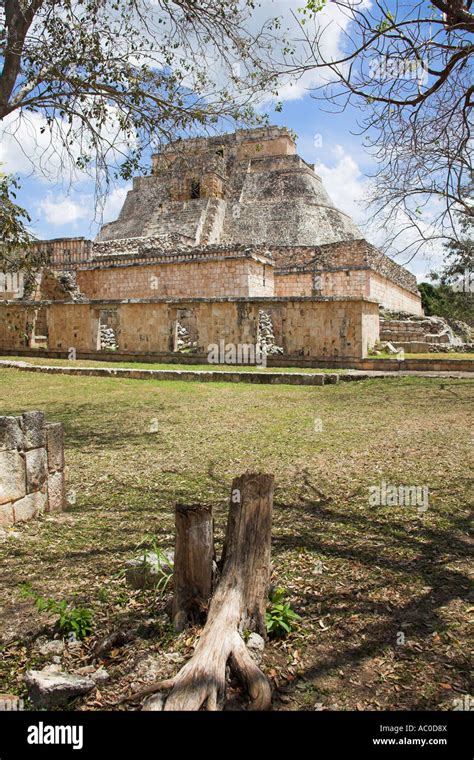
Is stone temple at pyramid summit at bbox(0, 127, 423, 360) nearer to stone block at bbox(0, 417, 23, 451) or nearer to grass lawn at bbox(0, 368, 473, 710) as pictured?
grass lawn at bbox(0, 368, 473, 710)

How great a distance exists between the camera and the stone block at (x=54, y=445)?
14.3 feet

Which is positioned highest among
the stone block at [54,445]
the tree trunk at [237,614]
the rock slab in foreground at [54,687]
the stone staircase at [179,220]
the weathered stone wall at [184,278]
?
the stone staircase at [179,220]

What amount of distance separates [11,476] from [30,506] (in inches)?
13.0

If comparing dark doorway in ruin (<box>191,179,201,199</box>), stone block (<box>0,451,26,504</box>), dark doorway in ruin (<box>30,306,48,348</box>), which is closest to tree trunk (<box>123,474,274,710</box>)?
stone block (<box>0,451,26,504</box>)

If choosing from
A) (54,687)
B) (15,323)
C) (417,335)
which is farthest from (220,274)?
(54,687)

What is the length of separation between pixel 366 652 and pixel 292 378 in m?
10.7

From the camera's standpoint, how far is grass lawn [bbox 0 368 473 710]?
2479 mm

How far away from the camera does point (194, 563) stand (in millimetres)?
2781

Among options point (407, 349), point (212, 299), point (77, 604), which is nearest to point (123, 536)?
point (77, 604)

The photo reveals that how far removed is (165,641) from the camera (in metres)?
2.65

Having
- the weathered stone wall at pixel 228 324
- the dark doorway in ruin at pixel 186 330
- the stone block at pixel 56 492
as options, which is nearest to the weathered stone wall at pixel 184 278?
the dark doorway in ruin at pixel 186 330

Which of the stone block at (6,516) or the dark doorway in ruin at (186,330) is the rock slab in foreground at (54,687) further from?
the dark doorway in ruin at (186,330)

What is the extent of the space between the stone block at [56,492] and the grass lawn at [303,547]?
142 mm

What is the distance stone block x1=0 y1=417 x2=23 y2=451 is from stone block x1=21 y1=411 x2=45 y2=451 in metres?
0.05
